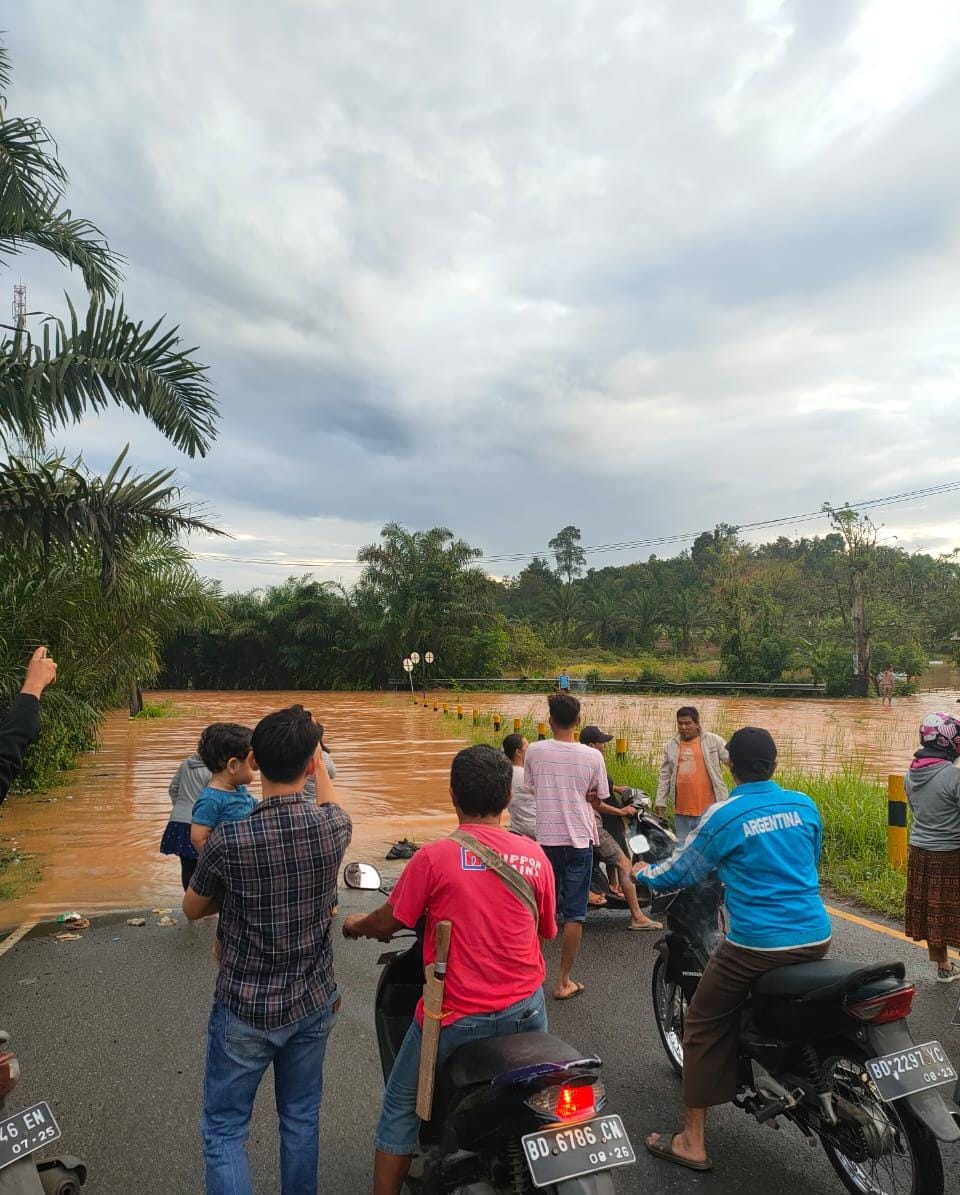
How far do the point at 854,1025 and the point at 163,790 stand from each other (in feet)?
41.4

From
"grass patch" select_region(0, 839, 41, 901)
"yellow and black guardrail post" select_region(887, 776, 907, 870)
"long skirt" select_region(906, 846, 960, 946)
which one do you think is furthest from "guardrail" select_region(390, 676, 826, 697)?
"long skirt" select_region(906, 846, 960, 946)

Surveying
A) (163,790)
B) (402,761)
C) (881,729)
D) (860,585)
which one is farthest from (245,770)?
(860,585)

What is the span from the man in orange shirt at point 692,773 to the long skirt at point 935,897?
6.45 feet

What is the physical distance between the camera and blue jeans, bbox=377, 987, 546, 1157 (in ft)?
7.98

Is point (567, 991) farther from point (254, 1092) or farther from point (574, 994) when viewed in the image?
point (254, 1092)

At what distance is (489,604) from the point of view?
46531 mm

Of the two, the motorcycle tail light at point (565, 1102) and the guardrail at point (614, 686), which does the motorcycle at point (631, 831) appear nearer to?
the motorcycle tail light at point (565, 1102)

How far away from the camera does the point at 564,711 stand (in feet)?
16.7

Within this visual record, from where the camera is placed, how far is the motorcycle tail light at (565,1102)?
216cm

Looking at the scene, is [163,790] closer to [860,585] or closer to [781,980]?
[781,980]

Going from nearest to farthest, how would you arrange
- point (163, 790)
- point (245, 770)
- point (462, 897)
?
point (462, 897), point (245, 770), point (163, 790)

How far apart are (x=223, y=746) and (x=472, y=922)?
2.71 metres

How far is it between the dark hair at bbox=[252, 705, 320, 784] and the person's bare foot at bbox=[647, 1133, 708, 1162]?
6.56 ft


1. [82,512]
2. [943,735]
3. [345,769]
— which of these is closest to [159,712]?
[345,769]
